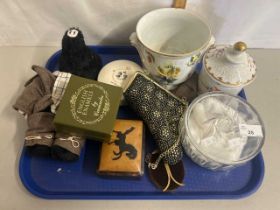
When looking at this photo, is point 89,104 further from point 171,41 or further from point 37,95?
point 171,41

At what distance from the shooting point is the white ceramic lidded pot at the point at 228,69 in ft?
1.54

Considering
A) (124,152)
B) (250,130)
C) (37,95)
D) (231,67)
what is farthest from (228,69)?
(37,95)

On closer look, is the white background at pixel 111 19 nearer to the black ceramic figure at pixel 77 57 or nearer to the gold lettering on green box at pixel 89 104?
the black ceramic figure at pixel 77 57

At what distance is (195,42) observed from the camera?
0.54m

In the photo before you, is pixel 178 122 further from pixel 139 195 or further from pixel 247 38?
pixel 247 38

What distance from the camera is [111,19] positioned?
578mm

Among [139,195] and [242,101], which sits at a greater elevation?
[242,101]

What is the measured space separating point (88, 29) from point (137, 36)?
16 centimetres

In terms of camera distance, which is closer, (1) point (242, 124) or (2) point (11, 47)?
(1) point (242, 124)

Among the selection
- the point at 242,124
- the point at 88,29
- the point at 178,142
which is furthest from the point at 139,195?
the point at 88,29

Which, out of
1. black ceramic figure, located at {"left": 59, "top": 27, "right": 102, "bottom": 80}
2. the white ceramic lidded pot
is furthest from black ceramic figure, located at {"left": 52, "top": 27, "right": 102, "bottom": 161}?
the white ceramic lidded pot

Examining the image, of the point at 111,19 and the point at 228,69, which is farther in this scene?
the point at 111,19

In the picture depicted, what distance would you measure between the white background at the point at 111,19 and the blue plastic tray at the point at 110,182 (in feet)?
0.81

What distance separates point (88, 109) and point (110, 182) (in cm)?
14
